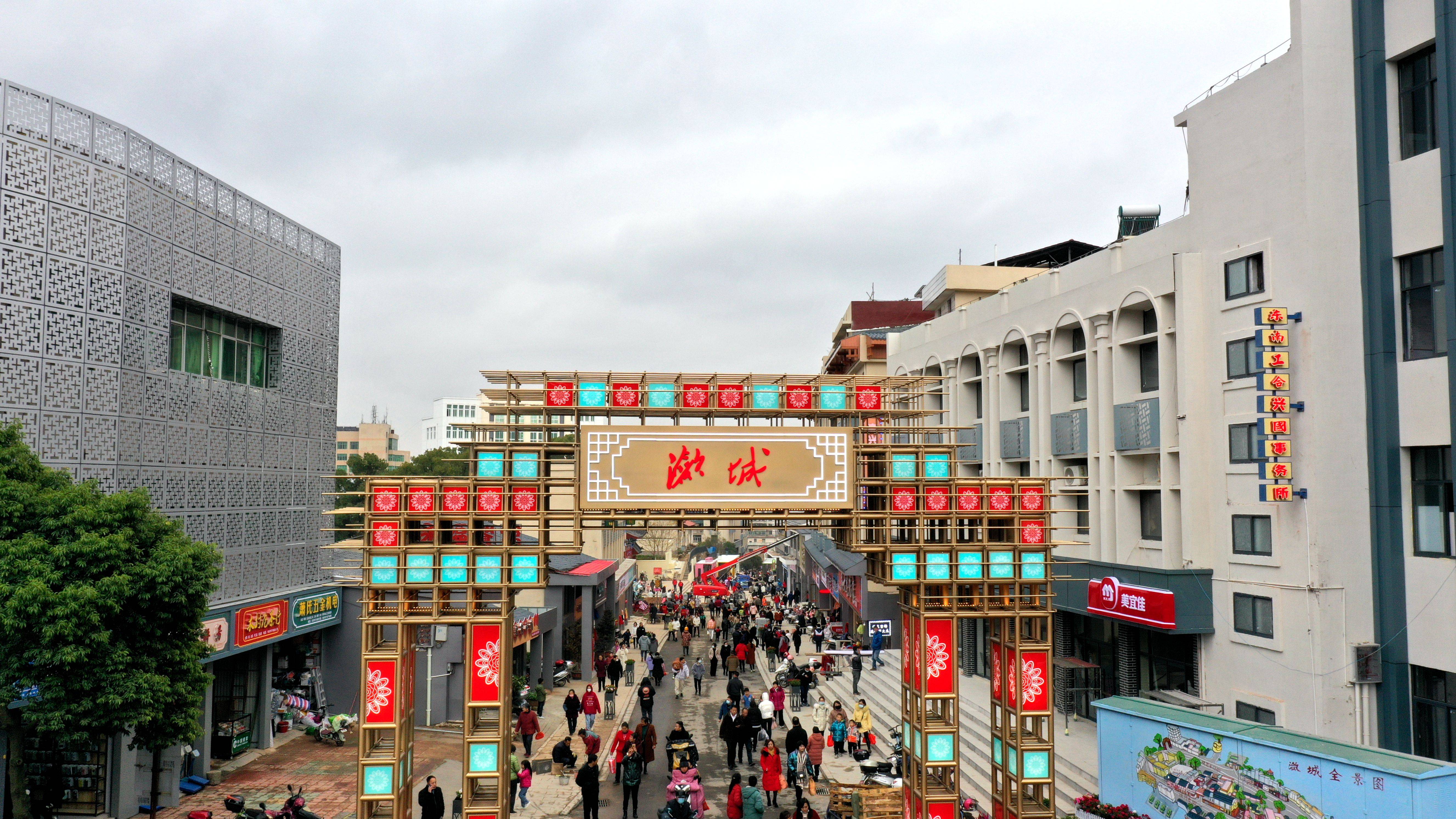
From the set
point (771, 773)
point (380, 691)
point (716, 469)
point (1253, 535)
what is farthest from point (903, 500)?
point (1253, 535)

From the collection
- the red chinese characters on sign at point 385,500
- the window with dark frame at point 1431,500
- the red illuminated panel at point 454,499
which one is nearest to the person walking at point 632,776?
the red illuminated panel at point 454,499

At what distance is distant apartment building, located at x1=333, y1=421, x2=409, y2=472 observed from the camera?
409 feet

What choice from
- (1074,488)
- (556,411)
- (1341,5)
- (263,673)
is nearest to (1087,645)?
(1074,488)

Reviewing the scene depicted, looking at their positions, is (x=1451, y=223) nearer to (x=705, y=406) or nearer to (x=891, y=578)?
(x=891, y=578)

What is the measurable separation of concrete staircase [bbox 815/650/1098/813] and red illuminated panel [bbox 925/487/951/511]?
466 centimetres

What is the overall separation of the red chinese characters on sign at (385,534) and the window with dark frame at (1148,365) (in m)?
17.3

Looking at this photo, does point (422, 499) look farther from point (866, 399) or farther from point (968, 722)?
point (968, 722)

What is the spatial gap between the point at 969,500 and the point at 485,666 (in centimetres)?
788

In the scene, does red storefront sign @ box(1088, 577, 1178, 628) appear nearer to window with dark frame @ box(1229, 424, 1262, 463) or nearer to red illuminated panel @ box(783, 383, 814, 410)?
window with dark frame @ box(1229, 424, 1262, 463)

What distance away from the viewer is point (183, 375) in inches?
779

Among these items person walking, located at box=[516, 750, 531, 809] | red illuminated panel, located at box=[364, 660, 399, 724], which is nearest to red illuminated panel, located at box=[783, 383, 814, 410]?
red illuminated panel, located at box=[364, 660, 399, 724]

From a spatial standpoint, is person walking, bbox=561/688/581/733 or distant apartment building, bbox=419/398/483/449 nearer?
person walking, bbox=561/688/581/733

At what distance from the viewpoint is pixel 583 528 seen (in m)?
14.2

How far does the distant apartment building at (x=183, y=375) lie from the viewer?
54.3 feet
